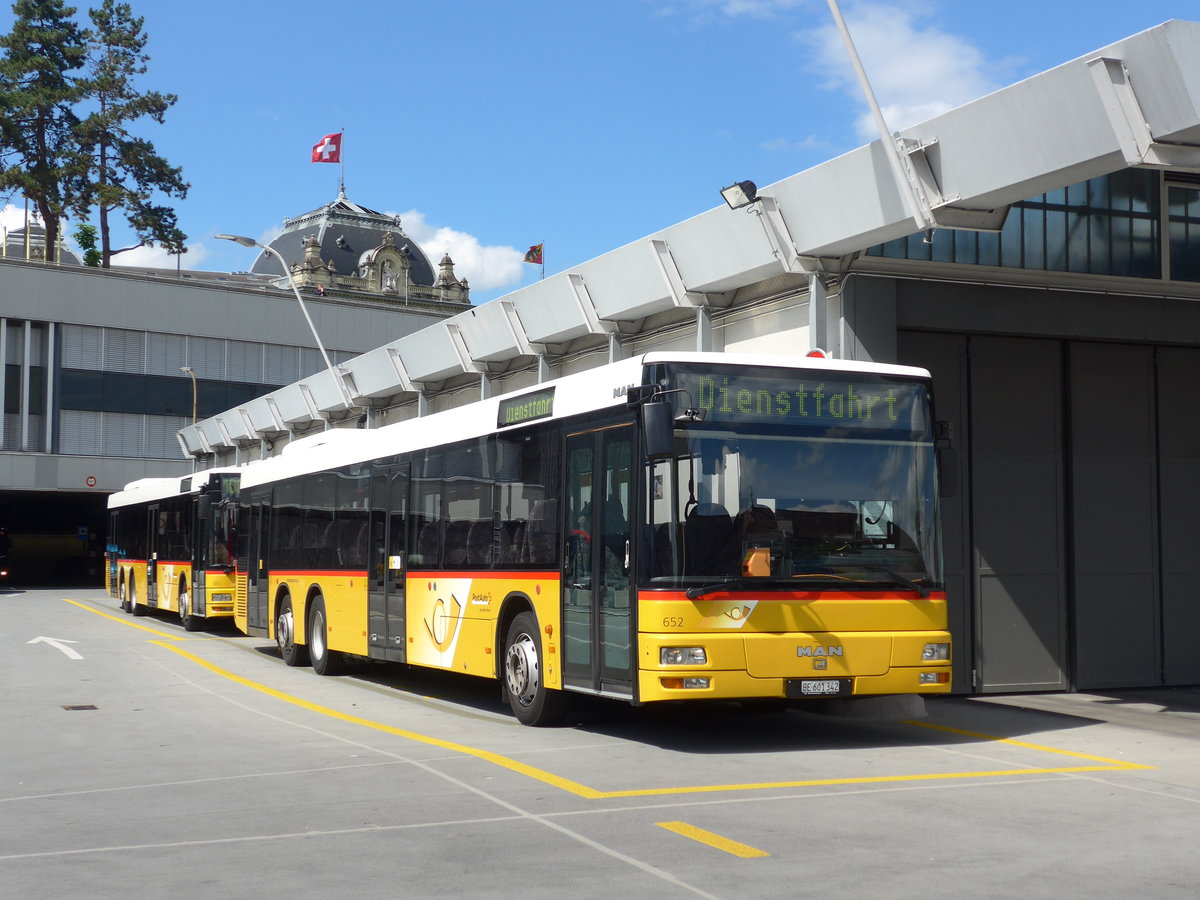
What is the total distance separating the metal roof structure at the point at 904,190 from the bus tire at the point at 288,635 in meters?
5.53

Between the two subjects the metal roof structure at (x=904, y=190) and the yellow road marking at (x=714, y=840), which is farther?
the metal roof structure at (x=904, y=190)

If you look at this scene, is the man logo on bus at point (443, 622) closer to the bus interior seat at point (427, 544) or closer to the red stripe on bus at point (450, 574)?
the red stripe on bus at point (450, 574)

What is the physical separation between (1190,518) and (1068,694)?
292 centimetres

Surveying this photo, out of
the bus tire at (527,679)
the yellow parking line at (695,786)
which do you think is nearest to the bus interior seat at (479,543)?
the bus tire at (527,679)

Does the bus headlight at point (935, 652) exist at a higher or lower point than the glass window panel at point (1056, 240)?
lower

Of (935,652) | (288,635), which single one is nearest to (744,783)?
(935,652)

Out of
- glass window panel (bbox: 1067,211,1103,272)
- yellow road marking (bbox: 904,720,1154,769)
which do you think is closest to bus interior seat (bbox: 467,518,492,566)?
yellow road marking (bbox: 904,720,1154,769)

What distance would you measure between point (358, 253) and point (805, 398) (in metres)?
134

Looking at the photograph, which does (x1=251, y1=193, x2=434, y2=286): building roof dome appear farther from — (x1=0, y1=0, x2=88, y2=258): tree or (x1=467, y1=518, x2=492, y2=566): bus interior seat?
(x1=467, y1=518, x2=492, y2=566): bus interior seat

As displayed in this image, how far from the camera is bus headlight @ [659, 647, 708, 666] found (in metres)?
10.8

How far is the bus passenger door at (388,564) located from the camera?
16469 millimetres

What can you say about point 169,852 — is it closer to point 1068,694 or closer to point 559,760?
point 559,760

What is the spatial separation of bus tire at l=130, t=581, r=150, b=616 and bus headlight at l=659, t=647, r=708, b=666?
27.5 metres

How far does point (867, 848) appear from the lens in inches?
293
